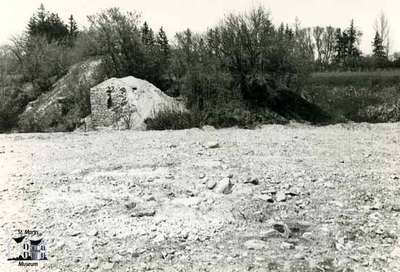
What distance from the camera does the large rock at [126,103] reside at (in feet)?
55.5

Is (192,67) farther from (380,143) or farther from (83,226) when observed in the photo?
(83,226)

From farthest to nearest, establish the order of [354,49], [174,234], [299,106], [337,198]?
1. [354,49]
2. [299,106]
3. [337,198]
4. [174,234]

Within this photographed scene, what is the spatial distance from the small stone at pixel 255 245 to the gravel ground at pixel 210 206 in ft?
0.06

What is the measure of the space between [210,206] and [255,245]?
3.83 ft

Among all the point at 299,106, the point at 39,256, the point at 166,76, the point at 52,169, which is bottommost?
the point at 39,256

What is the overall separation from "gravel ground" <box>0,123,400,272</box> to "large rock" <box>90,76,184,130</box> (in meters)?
6.99

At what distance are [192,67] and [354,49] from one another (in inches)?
1625

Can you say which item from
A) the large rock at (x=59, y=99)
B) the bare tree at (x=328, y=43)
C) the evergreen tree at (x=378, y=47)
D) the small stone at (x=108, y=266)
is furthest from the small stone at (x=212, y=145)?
the bare tree at (x=328, y=43)

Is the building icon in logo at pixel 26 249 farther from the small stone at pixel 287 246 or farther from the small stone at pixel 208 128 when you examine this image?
the small stone at pixel 208 128

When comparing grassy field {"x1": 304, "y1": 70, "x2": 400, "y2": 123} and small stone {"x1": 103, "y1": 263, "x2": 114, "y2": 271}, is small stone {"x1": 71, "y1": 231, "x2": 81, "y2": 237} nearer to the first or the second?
small stone {"x1": 103, "y1": 263, "x2": 114, "y2": 271}

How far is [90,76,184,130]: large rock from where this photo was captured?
1691 cm

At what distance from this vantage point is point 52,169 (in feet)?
27.9

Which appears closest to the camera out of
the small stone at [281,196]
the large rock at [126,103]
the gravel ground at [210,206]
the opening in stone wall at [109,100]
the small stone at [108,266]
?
→ the small stone at [108,266]

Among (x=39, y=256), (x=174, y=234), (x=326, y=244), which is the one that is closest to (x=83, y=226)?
(x=39, y=256)
